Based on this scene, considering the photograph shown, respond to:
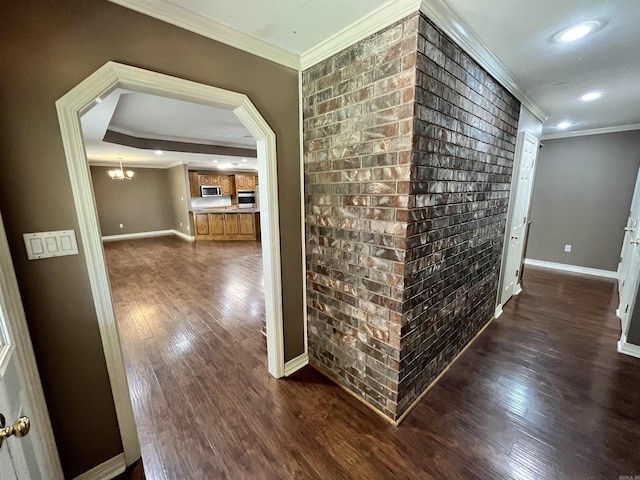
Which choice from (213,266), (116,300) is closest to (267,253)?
(116,300)

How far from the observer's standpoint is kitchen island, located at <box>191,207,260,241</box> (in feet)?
24.7

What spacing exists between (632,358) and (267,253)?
3378 mm

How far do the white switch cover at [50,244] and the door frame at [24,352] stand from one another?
81 millimetres

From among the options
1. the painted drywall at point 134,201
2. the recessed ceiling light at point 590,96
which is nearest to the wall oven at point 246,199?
the painted drywall at point 134,201

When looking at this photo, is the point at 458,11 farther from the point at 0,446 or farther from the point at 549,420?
the point at 549,420

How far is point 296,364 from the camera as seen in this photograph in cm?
221

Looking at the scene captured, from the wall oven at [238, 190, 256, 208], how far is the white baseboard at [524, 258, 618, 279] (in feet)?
26.4

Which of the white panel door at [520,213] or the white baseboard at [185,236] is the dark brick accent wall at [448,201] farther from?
the white baseboard at [185,236]

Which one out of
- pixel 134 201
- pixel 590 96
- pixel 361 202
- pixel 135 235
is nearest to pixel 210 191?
pixel 134 201

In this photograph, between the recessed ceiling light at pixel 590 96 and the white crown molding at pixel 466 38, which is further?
the recessed ceiling light at pixel 590 96

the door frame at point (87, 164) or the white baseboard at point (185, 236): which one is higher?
the door frame at point (87, 164)

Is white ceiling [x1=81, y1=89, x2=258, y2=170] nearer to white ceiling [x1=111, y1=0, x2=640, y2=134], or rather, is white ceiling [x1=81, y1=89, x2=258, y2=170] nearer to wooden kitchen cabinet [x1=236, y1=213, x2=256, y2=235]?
white ceiling [x1=111, y1=0, x2=640, y2=134]

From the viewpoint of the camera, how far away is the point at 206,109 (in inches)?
120

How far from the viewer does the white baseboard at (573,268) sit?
14.5ft
